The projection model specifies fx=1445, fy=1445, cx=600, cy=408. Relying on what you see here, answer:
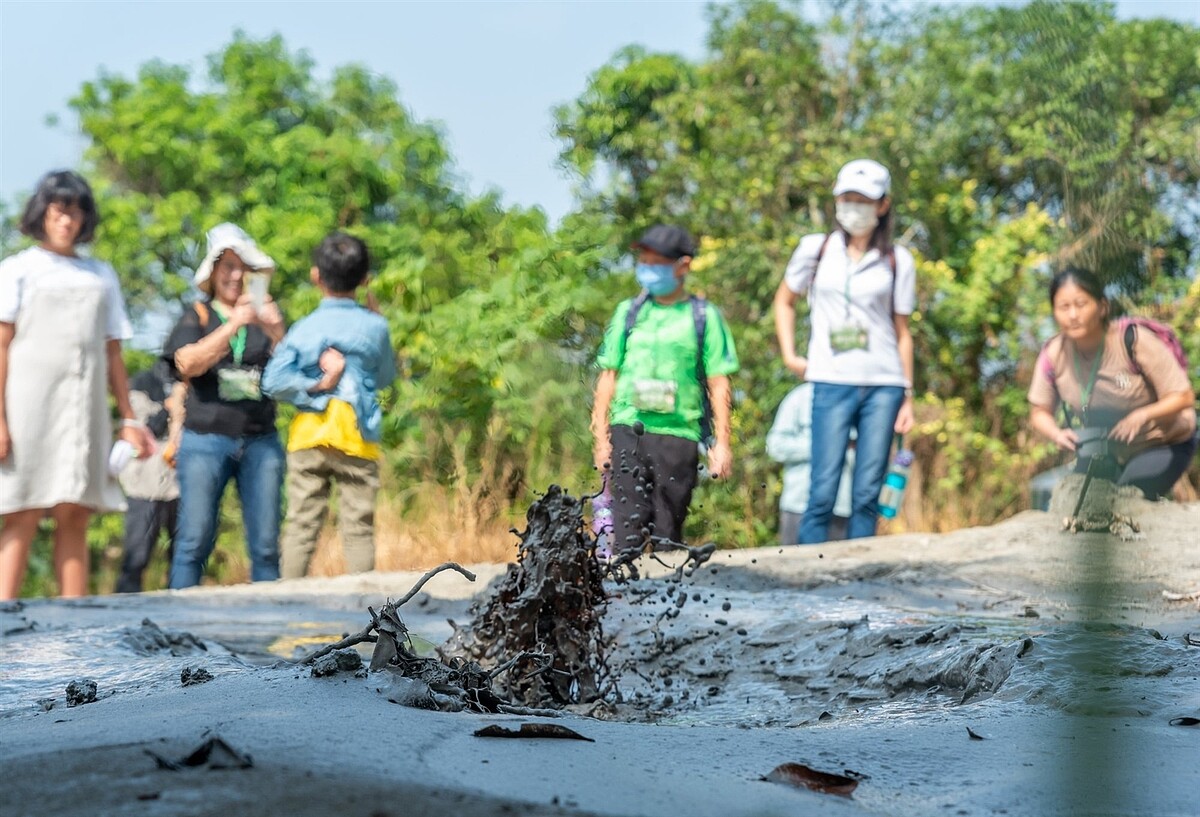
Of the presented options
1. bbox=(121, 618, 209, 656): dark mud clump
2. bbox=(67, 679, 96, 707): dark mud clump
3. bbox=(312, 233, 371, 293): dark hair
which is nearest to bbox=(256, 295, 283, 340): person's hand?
bbox=(312, 233, 371, 293): dark hair

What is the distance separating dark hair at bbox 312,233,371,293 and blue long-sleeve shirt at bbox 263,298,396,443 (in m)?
0.09

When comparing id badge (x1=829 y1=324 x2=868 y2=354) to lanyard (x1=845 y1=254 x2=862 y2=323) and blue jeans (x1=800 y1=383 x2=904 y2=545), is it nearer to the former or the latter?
lanyard (x1=845 y1=254 x2=862 y2=323)

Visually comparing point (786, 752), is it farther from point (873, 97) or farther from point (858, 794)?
point (873, 97)

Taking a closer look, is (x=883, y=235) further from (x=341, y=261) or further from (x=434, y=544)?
(x=434, y=544)

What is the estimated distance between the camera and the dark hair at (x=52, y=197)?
18.4ft

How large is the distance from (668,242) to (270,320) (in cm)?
175

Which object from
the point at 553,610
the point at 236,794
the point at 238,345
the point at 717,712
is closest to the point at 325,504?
the point at 238,345

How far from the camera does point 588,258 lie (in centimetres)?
988

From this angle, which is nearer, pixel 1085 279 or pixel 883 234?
pixel 1085 279

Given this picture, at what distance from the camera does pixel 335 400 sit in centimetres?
601

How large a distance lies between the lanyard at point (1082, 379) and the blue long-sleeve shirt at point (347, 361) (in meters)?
4.85

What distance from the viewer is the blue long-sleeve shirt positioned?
589cm

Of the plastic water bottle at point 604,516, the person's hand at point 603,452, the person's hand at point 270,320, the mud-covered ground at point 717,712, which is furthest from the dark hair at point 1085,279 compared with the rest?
the person's hand at point 270,320

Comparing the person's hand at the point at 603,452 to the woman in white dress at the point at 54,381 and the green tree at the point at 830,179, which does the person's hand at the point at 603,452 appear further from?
the green tree at the point at 830,179
